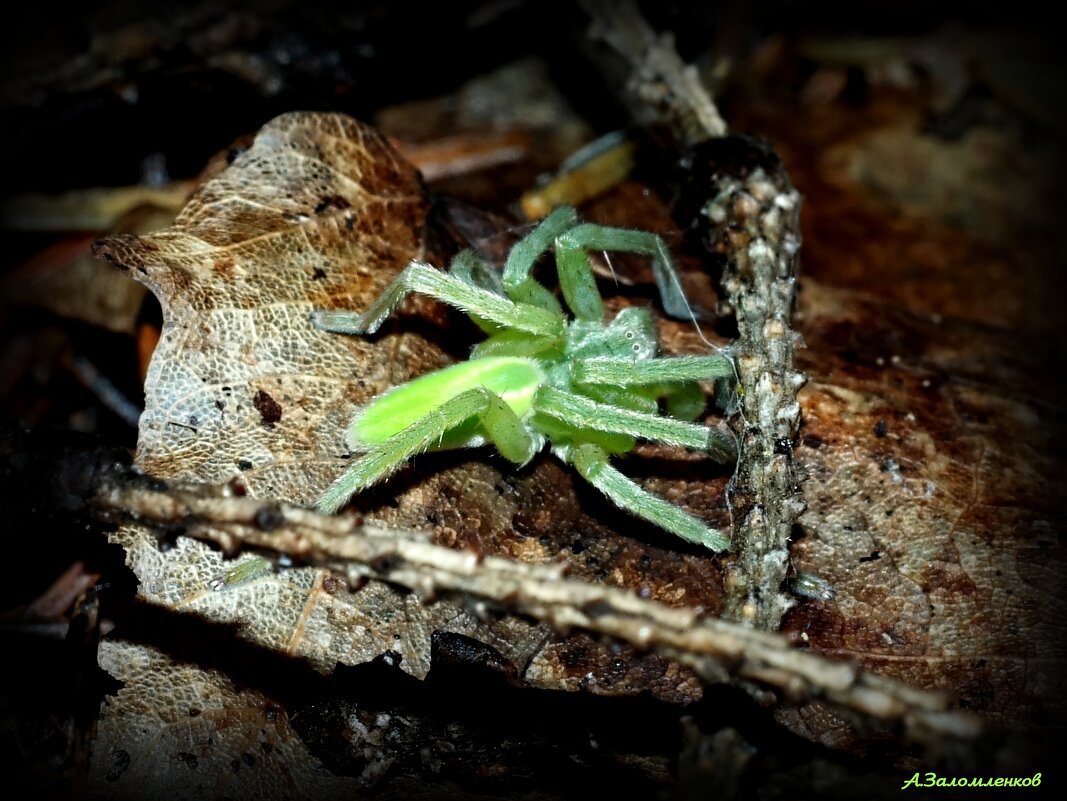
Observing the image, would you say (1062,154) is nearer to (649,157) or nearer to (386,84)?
(649,157)

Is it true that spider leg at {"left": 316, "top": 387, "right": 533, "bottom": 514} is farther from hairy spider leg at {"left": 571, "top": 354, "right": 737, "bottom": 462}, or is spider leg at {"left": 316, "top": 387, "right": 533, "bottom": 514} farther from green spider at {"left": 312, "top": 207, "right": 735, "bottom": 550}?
hairy spider leg at {"left": 571, "top": 354, "right": 737, "bottom": 462}

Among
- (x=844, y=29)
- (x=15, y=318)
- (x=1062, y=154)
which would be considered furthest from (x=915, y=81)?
(x=15, y=318)

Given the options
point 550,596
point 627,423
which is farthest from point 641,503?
point 550,596

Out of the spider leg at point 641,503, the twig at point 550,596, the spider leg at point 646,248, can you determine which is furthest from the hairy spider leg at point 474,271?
the twig at point 550,596

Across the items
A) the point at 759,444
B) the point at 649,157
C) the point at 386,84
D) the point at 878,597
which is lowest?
the point at 878,597

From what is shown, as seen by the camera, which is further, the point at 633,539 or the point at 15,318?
the point at 15,318

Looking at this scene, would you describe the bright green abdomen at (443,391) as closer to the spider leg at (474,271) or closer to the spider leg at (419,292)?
the spider leg at (419,292)
